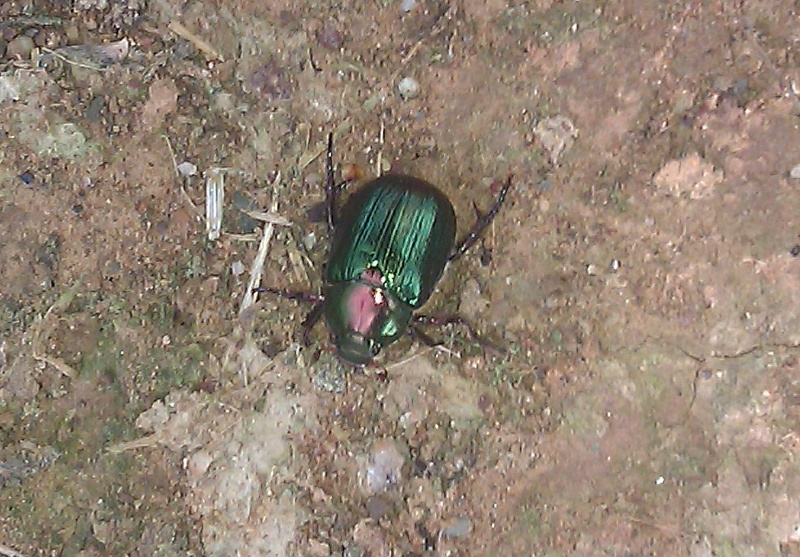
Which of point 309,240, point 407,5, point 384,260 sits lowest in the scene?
point 309,240

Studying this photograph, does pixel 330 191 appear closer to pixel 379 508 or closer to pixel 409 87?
pixel 409 87

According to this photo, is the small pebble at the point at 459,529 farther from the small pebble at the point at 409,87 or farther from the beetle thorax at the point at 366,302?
the small pebble at the point at 409,87

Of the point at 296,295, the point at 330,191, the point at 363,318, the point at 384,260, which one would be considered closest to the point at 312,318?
the point at 296,295

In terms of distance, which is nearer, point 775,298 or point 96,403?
point 775,298

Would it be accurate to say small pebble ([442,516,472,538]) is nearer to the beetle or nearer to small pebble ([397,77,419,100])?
the beetle

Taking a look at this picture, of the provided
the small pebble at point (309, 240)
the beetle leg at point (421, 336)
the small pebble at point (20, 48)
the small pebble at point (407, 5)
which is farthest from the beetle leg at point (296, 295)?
the small pebble at point (20, 48)

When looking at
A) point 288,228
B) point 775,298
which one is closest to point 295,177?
point 288,228

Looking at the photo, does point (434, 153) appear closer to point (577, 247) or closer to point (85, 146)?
point (577, 247)
